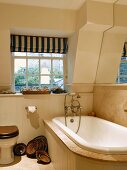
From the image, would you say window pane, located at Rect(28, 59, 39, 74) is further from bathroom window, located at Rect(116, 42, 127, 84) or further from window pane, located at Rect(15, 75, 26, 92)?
bathroom window, located at Rect(116, 42, 127, 84)

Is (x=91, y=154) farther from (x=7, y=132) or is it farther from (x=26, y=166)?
(x=7, y=132)

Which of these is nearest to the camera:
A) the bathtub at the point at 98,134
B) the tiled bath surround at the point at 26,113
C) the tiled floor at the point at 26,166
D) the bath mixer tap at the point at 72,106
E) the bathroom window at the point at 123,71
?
the bathtub at the point at 98,134

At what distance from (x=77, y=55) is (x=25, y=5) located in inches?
47.3

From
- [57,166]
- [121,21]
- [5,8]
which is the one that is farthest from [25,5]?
[57,166]

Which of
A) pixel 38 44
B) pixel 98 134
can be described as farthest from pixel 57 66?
pixel 98 134

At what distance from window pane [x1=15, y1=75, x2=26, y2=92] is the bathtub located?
107 cm

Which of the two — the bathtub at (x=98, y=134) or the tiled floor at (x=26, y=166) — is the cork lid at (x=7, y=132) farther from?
the bathtub at (x=98, y=134)

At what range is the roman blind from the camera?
375cm

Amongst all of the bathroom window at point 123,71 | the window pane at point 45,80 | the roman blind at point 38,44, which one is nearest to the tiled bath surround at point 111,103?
the bathroom window at point 123,71

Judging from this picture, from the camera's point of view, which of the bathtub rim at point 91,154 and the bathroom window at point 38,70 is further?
the bathroom window at point 38,70

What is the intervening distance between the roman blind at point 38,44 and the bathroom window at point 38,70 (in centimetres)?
18

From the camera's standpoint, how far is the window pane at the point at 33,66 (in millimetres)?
3975

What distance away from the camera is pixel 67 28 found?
3535 millimetres

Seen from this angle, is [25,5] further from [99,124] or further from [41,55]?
[99,124]
